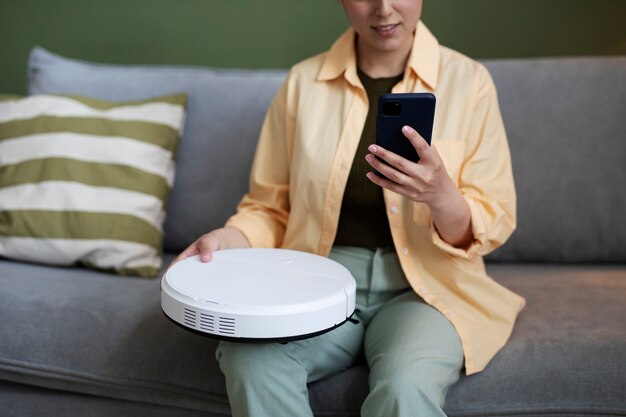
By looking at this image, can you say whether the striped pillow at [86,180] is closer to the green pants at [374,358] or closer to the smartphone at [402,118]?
the green pants at [374,358]

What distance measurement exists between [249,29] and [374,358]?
129 centimetres

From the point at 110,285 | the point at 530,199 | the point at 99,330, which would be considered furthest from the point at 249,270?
the point at 530,199

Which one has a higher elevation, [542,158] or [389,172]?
[389,172]

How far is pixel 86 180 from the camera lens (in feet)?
5.40

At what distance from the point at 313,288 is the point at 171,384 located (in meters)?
0.41

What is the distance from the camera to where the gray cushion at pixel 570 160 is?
5.35 feet

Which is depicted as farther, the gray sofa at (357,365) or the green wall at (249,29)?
the green wall at (249,29)

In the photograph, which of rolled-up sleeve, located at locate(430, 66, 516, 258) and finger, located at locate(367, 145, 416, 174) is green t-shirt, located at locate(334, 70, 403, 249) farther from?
finger, located at locate(367, 145, 416, 174)

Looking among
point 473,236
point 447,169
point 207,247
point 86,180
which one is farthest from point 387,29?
point 86,180

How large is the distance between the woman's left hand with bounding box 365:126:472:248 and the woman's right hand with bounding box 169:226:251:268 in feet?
1.09

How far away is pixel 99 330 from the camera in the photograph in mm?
1338

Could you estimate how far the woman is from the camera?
1089 millimetres

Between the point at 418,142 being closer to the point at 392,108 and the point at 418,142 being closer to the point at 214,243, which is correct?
the point at 392,108

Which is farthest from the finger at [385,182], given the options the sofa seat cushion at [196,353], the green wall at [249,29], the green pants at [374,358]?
the green wall at [249,29]
